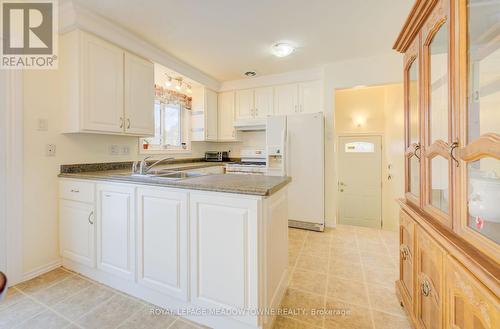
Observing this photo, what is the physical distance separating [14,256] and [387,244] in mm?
3732

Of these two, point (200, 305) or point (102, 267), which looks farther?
point (102, 267)

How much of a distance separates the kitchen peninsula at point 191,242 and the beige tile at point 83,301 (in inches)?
3.1

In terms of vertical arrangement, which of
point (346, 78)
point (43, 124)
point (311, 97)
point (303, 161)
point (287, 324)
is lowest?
point (287, 324)

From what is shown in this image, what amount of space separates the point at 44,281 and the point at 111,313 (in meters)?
0.89

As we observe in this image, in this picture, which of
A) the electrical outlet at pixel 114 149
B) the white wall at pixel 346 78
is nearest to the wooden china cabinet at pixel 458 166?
the white wall at pixel 346 78

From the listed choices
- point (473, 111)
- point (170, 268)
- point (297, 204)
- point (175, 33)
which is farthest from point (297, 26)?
point (170, 268)

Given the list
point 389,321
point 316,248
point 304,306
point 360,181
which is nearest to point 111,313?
point 304,306

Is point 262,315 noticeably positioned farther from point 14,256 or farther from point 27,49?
point 27,49

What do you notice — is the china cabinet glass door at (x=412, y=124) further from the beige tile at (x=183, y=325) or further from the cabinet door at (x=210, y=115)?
the cabinet door at (x=210, y=115)

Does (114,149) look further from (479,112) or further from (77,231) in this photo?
(479,112)

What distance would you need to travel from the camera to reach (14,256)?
181 centimetres

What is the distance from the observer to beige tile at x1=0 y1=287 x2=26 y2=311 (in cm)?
157

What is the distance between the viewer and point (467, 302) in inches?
28.6

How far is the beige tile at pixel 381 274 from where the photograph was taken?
73.9 inches
